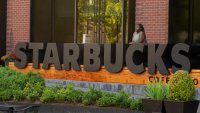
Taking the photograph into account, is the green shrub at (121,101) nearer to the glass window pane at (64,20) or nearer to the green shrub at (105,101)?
the green shrub at (105,101)

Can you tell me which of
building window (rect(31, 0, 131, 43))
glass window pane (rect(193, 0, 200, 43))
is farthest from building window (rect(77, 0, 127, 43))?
glass window pane (rect(193, 0, 200, 43))

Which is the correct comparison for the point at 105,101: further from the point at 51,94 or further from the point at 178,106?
the point at 178,106

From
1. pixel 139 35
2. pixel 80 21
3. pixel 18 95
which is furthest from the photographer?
pixel 80 21

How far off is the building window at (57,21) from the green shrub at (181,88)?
1236 cm

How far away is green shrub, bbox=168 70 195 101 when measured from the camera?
32.2 ft

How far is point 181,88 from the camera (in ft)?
32.2

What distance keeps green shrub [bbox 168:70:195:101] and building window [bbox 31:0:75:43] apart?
12.4 meters

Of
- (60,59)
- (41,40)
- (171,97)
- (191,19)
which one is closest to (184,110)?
(171,97)

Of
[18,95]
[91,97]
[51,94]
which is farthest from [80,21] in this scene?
[91,97]

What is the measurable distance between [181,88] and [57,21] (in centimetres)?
1296

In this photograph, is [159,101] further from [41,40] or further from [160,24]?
[41,40]

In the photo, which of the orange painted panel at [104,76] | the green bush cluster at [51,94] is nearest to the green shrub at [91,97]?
the green bush cluster at [51,94]

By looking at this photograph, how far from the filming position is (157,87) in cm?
1021

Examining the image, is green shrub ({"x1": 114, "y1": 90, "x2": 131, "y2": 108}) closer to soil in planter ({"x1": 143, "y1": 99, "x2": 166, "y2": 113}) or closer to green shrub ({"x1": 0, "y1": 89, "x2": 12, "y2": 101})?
soil in planter ({"x1": 143, "y1": 99, "x2": 166, "y2": 113})
